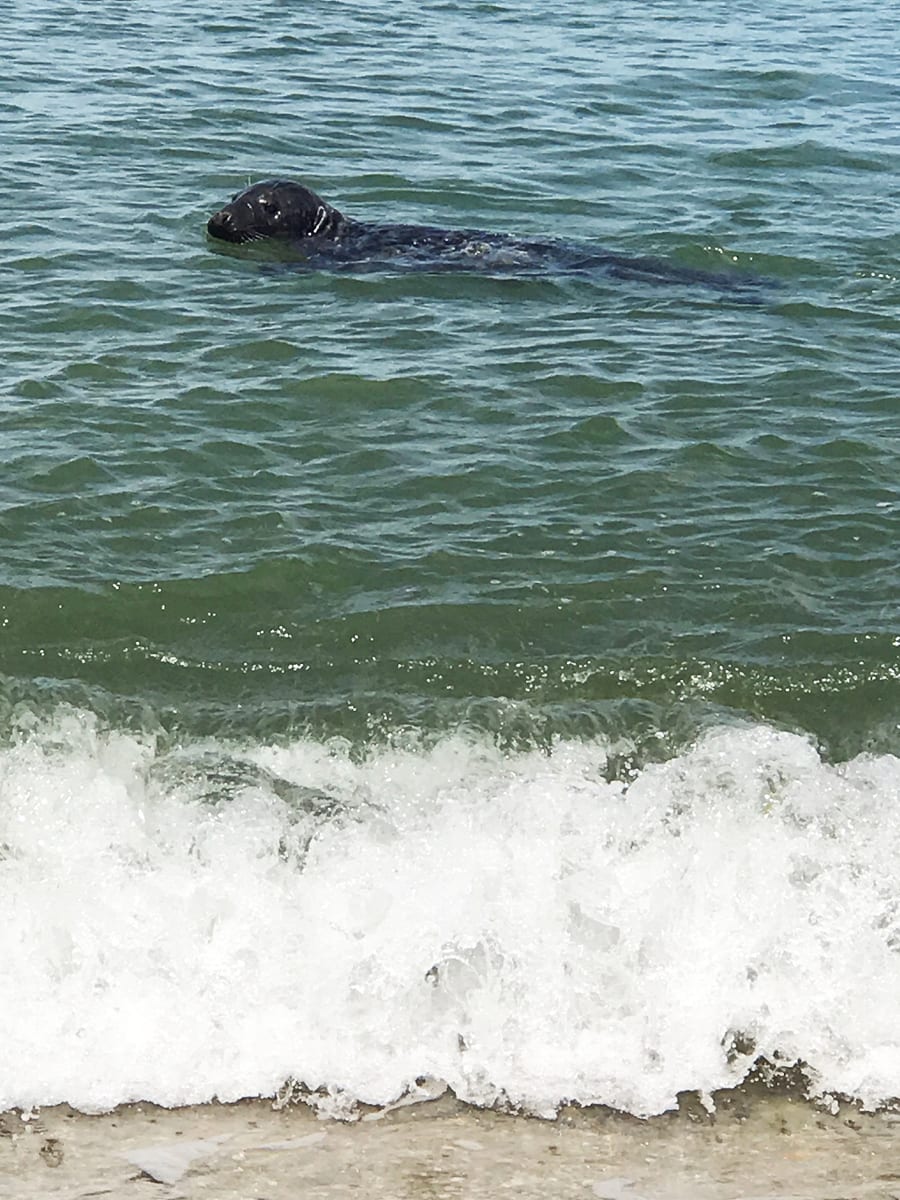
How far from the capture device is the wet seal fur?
41.8 feet

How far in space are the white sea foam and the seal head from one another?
7012 millimetres

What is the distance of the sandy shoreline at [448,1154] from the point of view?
17.3 ft

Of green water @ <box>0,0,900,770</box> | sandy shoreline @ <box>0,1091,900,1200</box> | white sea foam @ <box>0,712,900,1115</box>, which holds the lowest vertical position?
sandy shoreline @ <box>0,1091,900,1200</box>

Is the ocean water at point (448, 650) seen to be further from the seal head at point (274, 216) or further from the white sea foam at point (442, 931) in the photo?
the seal head at point (274, 216)

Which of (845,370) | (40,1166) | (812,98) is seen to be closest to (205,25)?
(812,98)

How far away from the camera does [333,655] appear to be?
306 inches

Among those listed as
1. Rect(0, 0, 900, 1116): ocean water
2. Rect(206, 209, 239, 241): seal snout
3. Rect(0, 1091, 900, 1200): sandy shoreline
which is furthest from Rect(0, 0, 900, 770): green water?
Rect(0, 1091, 900, 1200): sandy shoreline

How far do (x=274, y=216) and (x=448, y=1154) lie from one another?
894 cm

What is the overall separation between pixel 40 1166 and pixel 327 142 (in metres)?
12.3

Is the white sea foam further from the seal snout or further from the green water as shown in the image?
the seal snout

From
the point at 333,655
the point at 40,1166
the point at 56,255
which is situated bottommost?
the point at 40,1166

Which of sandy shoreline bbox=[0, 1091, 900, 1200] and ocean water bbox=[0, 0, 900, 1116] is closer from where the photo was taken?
sandy shoreline bbox=[0, 1091, 900, 1200]

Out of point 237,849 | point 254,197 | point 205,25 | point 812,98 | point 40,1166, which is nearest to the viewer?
point 40,1166

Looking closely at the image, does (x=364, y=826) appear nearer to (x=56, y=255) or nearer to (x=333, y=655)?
(x=333, y=655)
